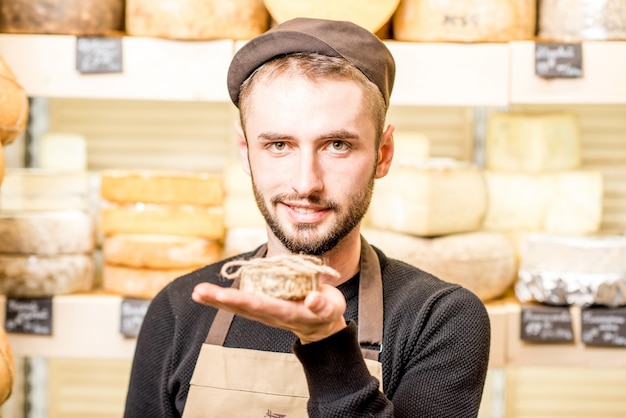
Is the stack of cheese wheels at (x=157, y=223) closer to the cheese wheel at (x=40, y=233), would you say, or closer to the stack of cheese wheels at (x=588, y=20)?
the cheese wheel at (x=40, y=233)

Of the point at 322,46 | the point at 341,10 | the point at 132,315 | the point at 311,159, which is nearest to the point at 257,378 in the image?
the point at 311,159

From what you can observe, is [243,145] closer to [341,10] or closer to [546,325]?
[341,10]

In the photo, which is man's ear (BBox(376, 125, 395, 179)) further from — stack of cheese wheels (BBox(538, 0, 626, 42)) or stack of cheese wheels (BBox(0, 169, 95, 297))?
stack of cheese wheels (BBox(0, 169, 95, 297))

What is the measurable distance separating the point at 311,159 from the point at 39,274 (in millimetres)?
972

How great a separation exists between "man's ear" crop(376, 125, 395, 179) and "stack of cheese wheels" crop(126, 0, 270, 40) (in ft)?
1.99

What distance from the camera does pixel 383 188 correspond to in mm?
1924

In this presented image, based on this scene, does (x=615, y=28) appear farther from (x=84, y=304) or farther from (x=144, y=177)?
(x=84, y=304)

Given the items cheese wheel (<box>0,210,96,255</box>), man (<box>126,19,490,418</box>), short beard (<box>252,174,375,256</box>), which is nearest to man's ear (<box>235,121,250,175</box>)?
man (<box>126,19,490,418</box>)

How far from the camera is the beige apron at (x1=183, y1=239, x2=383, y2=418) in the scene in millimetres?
1234

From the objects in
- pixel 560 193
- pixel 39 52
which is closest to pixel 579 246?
pixel 560 193

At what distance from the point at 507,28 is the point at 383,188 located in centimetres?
44

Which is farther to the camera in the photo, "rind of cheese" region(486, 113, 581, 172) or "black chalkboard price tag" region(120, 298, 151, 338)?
"rind of cheese" region(486, 113, 581, 172)

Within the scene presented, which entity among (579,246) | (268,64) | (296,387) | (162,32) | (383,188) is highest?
(162,32)

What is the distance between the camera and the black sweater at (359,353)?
98cm
